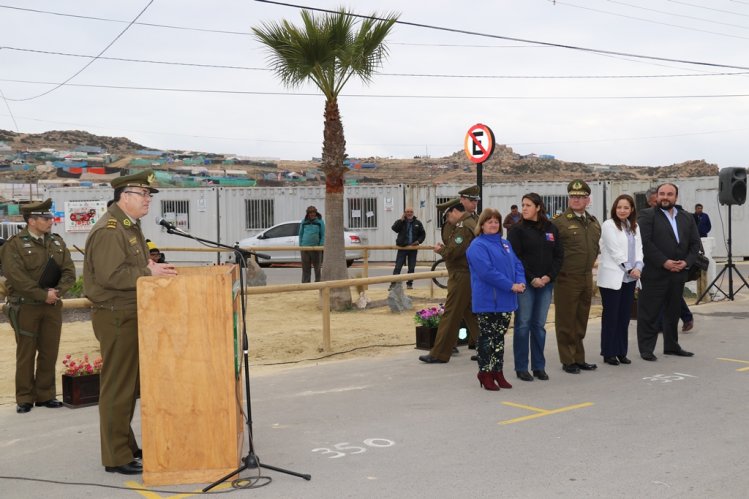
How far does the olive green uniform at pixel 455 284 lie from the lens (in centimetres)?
913

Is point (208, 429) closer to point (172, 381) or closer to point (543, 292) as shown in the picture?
point (172, 381)

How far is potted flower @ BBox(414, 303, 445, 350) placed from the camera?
1031cm

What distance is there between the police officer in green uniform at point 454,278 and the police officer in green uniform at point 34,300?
154 inches

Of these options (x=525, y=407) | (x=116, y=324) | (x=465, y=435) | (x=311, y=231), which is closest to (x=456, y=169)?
(x=311, y=231)

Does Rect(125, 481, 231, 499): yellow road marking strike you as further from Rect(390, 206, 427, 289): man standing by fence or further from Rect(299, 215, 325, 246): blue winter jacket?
Rect(390, 206, 427, 289): man standing by fence

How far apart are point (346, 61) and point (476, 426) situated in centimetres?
979

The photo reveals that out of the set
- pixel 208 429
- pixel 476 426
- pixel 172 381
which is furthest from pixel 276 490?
pixel 476 426

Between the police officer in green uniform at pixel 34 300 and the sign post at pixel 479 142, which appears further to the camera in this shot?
the sign post at pixel 479 142

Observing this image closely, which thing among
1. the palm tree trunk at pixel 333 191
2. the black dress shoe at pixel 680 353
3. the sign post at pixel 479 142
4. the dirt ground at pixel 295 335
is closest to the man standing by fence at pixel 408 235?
the dirt ground at pixel 295 335

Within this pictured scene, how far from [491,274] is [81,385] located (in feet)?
12.6

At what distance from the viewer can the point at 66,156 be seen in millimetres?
78750

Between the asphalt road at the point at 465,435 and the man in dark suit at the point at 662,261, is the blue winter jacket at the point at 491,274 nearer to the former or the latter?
the asphalt road at the point at 465,435

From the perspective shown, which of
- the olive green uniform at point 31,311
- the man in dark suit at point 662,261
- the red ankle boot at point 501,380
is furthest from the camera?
the man in dark suit at point 662,261

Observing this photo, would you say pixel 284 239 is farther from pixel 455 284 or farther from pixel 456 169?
pixel 456 169
